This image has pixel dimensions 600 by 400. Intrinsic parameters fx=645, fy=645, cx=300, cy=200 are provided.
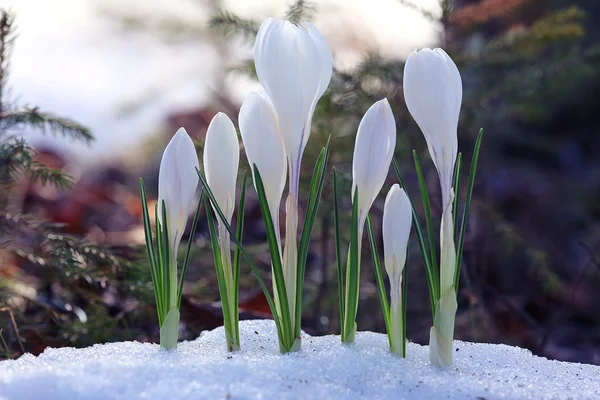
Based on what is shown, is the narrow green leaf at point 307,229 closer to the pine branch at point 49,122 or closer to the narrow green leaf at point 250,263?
the narrow green leaf at point 250,263

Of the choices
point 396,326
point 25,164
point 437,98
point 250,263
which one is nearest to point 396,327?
point 396,326

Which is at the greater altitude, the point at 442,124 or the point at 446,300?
the point at 442,124

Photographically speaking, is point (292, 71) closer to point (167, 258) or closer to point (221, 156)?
point (221, 156)

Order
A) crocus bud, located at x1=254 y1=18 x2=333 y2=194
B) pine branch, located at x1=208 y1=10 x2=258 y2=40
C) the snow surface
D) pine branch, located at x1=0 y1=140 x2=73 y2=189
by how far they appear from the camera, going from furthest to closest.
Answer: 1. pine branch, located at x1=208 y1=10 x2=258 y2=40
2. pine branch, located at x1=0 y1=140 x2=73 y2=189
3. crocus bud, located at x1=254 y1=18 x2=333 y2=194
4. the snow surface

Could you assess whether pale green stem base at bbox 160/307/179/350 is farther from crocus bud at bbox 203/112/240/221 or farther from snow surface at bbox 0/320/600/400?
crocus bud at bbox 203/112/240/221

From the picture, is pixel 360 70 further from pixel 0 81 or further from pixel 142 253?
pixel 0 81

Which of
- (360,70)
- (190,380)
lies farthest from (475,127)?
(190,380)

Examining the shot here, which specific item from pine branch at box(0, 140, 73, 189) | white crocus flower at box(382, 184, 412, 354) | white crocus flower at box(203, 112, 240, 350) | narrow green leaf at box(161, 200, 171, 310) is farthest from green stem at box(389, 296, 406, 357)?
pine branch at box(0, 140, 73, 189)
